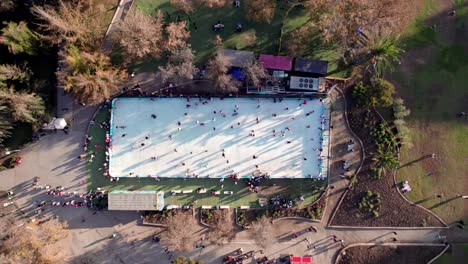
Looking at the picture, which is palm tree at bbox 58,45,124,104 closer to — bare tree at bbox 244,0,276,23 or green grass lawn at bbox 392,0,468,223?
bare tree at bbox 244,0,276,23

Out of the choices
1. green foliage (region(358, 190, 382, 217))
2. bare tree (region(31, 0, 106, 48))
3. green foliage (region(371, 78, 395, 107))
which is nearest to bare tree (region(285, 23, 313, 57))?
green foliage (region(371, 78, 395, 107))

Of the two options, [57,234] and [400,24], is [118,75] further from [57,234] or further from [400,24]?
[400,24]

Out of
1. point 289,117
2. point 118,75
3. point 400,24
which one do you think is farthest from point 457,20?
point 118,75

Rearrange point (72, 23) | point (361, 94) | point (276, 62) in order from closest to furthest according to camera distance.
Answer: point (72, 23) < point (276, 62) < point (361, 94)

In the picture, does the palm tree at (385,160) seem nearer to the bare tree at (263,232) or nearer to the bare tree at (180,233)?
the bare tree at (263,232)

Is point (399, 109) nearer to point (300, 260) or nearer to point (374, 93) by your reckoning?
point (374, 93)

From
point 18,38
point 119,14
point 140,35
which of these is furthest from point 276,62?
point 18,38
